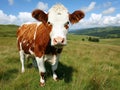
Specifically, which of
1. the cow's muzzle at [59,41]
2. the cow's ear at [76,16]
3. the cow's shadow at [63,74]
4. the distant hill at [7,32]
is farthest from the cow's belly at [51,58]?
the distant hill at [7,32]

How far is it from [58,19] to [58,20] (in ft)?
0.12

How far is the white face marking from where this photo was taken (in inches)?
215

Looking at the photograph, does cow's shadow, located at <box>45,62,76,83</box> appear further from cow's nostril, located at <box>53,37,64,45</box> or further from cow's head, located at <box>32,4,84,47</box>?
cow's nostril, located at <box>53,37,64,45</box>

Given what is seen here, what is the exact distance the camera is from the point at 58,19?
569cm

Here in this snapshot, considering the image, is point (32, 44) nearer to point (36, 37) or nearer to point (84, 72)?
point (36, 37)

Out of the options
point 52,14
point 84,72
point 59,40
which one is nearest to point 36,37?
point 52,14

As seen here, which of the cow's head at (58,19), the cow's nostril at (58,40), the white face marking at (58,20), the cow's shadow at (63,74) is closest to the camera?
the cow's nostril at (58,40)

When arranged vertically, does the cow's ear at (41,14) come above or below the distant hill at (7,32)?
above

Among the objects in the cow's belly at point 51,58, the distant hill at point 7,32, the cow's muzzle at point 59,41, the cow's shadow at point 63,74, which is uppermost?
the cow's muzzle at point 59,41

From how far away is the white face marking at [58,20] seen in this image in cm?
546

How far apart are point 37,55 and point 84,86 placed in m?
1.96

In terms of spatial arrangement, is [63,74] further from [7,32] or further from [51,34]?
[7,32]

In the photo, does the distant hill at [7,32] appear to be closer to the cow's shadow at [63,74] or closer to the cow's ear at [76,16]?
the cow's shadow at [63,74]

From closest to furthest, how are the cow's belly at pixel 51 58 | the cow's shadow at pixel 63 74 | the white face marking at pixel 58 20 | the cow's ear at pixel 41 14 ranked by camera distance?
the white face marking at pixel 58 20
the cow's ear at pixel 41 14
the cow's belly at pixel 51 58
the cow's shadow at pixel 63 74
